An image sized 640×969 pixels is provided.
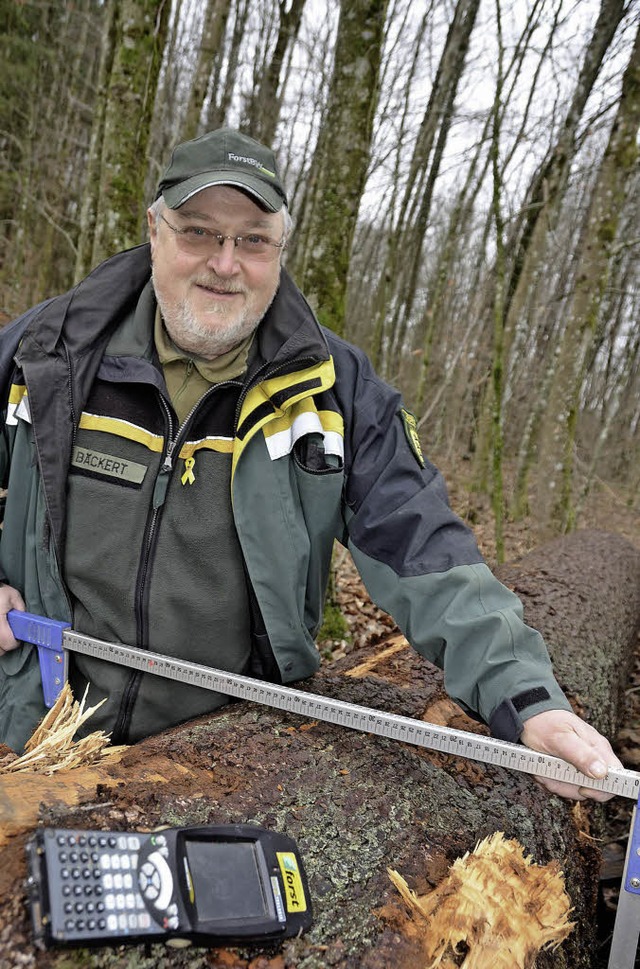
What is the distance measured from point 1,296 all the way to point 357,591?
36.4 feet

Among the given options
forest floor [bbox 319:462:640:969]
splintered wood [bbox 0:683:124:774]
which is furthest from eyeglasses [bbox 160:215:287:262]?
forest floor [bbox 319:462:640:969]

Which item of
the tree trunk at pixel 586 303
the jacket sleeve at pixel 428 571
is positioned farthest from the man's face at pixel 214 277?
the tree trunk at pixel 586 303

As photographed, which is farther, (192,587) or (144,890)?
(192,587)

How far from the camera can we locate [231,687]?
2.32 m

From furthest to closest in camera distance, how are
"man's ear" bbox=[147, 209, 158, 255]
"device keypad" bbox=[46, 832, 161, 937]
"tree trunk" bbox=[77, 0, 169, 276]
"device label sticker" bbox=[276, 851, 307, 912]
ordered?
1. "tree trunk" bbox=[77, 0, 169, 276]
2. "man's ear" bbox=[147, 209, 158, 255]
3. "device label sticker" bbox=[276, 851, 307, 912]
4. "device keypad" bbox=[46, 832, 161, 937]

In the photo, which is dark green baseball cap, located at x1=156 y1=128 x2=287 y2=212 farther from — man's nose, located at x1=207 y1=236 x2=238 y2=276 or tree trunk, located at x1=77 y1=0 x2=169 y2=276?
tree trunk, located at x1=77 y1=0 x2=169 y2=276

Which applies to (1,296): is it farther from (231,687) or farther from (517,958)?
(517,958)

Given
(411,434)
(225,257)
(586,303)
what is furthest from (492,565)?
(225,257)

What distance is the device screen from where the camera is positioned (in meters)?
1.36

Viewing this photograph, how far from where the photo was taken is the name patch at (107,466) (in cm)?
248

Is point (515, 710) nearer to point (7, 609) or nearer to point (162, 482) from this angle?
point (162, 482)

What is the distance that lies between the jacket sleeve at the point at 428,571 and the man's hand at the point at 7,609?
1316 millimetres

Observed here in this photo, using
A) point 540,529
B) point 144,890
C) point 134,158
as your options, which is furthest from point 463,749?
point 540,529

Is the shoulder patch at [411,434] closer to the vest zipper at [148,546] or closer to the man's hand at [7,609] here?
the vest zipper at [148,546]
